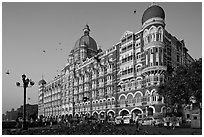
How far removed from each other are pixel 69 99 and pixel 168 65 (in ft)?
112

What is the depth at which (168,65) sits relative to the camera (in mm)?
44906

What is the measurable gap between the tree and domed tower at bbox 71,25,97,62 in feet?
135

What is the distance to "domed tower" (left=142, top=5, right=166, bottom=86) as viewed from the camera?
143 ft

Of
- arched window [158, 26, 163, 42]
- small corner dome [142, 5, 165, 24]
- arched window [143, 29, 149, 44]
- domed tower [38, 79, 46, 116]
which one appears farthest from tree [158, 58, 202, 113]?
domed tower [38, 79, 46, 116]

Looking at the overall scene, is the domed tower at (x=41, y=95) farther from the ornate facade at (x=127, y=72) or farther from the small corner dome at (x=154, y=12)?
the small corner dome at (x=154, y=12)

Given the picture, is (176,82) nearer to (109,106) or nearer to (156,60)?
(156,60)

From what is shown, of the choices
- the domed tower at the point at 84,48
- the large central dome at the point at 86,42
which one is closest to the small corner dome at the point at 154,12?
the domed tower at the point at 84,48

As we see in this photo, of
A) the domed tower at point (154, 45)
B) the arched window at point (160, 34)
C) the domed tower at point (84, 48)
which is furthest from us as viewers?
the domed tower at point (84, 48)

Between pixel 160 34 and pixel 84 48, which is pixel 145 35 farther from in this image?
pixel 84 48

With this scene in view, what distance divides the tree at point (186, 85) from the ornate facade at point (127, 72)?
11.8 m

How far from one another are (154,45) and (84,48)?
30461mm

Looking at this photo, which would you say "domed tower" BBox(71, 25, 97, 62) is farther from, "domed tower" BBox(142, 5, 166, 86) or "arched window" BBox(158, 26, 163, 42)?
"arched window" BBox(158, 26, 163, 42)

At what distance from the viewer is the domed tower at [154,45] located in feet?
143

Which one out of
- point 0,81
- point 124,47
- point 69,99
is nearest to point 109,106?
point 124,47
